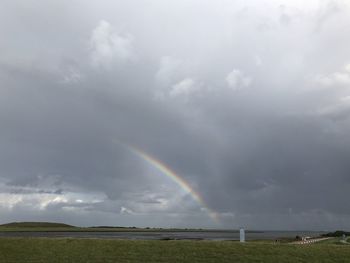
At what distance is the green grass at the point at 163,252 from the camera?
122 ft

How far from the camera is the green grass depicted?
3706cm

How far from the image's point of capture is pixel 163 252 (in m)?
39.2

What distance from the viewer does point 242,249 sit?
3969 cm

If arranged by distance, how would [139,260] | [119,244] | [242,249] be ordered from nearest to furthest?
[139,260], [242,249], [119,244]

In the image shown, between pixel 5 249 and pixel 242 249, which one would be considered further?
pixel 5 249

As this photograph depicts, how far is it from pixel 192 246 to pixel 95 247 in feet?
30.1

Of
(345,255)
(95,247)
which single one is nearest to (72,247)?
(95,247)

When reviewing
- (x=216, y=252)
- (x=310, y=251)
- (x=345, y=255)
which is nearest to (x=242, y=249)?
(x=216, y=252)

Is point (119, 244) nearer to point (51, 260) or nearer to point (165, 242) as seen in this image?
point (165, 242)

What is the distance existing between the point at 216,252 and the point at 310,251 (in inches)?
329

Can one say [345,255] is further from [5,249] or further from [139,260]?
[5,249]

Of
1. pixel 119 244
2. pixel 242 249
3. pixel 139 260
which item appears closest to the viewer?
pixel 139 260

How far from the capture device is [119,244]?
4225 centimetres

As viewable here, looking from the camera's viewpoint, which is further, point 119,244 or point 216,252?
point 119,244
